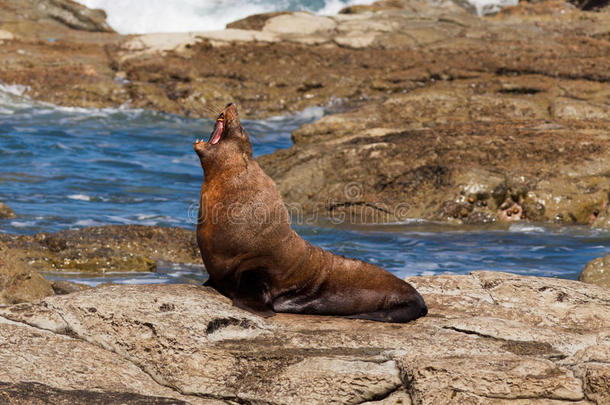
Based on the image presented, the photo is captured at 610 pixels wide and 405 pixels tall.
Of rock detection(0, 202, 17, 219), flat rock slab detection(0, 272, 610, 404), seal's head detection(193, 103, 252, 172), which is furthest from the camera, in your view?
rock detection(0, 202, 17, 219)

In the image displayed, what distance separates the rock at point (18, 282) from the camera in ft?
24.8

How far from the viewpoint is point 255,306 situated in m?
5.69

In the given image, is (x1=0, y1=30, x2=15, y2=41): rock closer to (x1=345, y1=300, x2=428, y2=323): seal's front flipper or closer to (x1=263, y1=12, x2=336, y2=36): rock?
(x1=263, y1=12, x2=336, y2=36): rock

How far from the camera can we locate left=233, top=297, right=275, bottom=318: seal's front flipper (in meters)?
5.61

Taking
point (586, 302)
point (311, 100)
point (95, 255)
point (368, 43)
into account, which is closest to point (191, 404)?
point (586, 302)

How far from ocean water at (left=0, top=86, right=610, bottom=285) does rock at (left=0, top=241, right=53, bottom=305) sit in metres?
1.40

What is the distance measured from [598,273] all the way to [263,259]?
4.62m

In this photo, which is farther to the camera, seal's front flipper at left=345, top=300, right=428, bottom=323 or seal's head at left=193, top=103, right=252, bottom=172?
seal's head at left=193, top=103, right=252, bottom=172

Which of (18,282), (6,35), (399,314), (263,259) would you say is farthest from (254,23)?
(399,314)

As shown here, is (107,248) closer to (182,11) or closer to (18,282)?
(18,282)

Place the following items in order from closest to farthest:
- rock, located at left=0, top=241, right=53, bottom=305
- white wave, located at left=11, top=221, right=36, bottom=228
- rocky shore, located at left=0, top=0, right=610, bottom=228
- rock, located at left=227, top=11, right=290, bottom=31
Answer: rock, located at left=0, top=241, right=53, bottom=305, white wave, located at left=11, top=221, right=36, bottom=228, rocky shore, located at left=0, top=0, right=610, bottom=228, rock, located at left=227, top=11, right=290, bottom=31

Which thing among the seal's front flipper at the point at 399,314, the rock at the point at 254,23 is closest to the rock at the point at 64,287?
the seal's front flipper at the point at 399,314

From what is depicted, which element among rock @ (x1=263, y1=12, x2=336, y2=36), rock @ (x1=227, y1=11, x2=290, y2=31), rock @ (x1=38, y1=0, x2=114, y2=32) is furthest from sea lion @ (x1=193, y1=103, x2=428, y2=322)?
rock @ (x1=38, y1=0, x2=114, y2=32)

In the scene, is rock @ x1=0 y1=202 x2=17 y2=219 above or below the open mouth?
below
